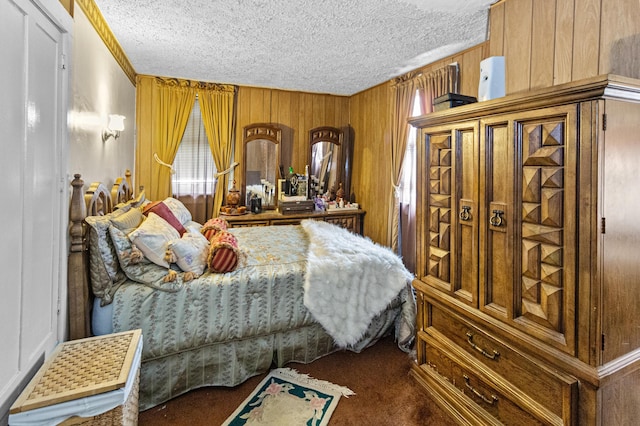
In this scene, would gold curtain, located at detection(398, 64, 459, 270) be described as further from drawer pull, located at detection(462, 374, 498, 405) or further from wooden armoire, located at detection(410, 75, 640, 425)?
drawer pull, located at detection(462, 374, 498, 405)

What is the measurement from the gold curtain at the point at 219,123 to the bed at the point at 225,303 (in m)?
1.79

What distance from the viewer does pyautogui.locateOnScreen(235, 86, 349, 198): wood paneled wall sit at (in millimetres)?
4648

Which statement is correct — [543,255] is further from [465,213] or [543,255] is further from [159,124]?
[159,124]

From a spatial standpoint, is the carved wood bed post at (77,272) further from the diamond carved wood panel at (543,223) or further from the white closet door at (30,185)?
the diamond carved wood panel at (543,223)

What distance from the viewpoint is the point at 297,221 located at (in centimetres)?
462

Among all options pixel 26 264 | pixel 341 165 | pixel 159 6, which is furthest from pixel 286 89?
pixel 26 264

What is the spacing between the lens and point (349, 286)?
96.3 inches

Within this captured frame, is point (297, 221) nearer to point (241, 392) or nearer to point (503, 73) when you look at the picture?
point (241, 392)

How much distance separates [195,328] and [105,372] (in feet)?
2.14

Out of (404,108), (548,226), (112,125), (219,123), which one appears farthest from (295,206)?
(548,226)

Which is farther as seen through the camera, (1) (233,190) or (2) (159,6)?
(1) (233,190)

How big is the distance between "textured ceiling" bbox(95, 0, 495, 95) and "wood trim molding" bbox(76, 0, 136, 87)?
0.17 feet

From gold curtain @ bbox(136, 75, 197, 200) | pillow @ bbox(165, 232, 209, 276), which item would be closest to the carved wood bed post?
pillow @ bbox(165, 232, 209, 276)

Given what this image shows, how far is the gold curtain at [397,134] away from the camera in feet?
12.7
